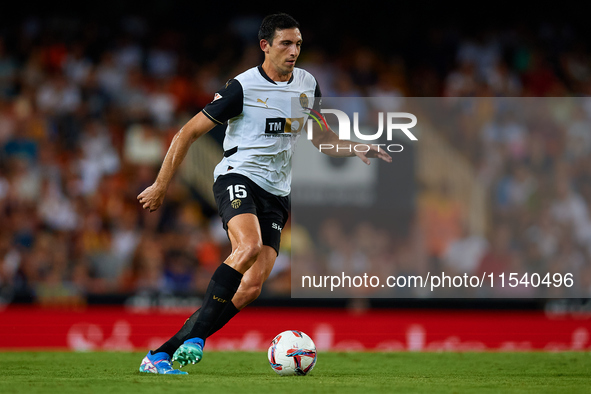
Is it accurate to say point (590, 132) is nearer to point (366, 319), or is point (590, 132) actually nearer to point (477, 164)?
point (477, 164)

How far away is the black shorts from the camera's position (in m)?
4.94

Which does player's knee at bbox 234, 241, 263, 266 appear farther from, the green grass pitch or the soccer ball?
the green grass pitch

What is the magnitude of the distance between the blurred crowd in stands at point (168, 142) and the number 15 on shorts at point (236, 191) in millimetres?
4851

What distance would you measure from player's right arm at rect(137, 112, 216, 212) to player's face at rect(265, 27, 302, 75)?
26.8 inches

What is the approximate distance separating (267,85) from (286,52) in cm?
26

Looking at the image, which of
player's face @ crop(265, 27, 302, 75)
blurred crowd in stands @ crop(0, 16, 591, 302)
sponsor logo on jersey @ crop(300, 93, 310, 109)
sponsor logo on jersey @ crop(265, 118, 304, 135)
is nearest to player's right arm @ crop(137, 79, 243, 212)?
sponsor logo on jersey @ crop(265, 118, 304, 135)

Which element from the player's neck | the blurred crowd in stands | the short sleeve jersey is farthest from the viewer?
the blurred crowd in stands

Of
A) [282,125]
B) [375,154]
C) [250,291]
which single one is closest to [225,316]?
[250,291]

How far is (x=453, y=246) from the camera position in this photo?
9.62 meters

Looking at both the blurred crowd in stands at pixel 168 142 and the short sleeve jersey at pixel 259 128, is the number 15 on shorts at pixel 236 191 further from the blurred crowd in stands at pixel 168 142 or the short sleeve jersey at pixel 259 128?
the blurred crowd in stands at pixel 168 142

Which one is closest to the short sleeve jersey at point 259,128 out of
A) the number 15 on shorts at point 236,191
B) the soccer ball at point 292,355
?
the number 15 on shorts at point 236,191

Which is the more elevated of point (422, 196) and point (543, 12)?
point (543, 12)

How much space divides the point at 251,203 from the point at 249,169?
0.86 feet

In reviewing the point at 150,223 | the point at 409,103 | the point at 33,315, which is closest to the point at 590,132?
the point at 409,103
